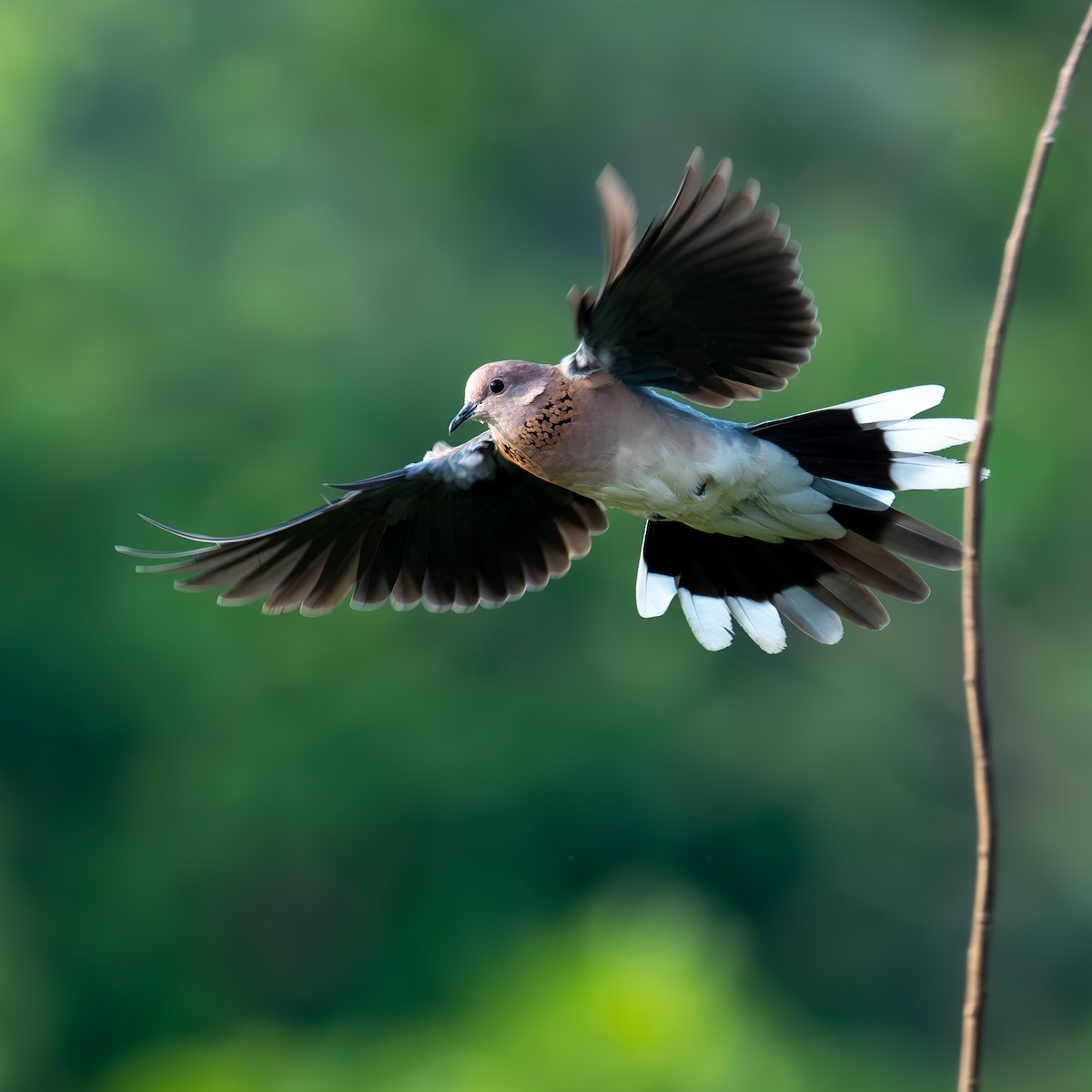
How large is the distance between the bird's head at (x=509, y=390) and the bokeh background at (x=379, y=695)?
8.66 m

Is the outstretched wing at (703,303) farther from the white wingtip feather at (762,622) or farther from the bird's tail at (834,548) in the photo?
the white wingtip feather at (762,622)

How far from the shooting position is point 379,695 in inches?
533

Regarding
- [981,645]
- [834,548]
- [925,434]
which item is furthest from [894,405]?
[981,645]

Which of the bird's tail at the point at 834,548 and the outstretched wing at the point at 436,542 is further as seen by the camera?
the outstretched wing at the point at 436,542

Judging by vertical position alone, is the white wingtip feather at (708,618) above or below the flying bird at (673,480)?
below

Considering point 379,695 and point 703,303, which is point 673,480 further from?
point 379,695

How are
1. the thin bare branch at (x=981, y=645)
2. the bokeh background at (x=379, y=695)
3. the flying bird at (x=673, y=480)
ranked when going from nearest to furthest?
the thin bare branch at (x=981, y=645) < the flying bird at (x=673, y=480) < the bokeh background at (x=379, y=695)

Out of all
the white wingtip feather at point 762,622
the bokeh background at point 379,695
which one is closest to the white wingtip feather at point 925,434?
the white wingtip feather at point 762,622

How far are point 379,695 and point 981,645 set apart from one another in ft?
38.4

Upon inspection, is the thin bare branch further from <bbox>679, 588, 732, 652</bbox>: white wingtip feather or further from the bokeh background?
the bokeh background

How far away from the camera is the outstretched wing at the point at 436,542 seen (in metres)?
4.03

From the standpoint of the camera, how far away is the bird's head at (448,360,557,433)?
3.54 metres

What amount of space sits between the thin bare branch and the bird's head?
1.58m

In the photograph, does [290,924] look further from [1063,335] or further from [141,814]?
[1063,335]
